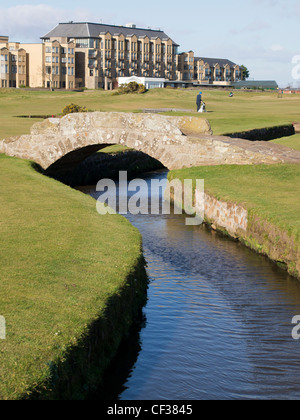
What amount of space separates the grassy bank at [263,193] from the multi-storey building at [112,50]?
146m

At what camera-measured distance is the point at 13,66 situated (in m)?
160

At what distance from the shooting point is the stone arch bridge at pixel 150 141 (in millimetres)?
27297

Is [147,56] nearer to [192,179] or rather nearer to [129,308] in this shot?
[192,179]

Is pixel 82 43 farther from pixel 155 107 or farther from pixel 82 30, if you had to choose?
pixel 155 107

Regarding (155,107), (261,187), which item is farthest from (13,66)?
(261,187)

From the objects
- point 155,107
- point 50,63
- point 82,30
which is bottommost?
point 155,107

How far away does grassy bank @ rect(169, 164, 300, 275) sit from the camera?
16688 millimetres

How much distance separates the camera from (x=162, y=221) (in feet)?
76.2

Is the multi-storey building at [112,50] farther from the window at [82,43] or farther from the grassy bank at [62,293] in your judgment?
the grassy bank at [62,293]

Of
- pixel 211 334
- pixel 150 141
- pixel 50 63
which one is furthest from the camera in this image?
pixel 50 63

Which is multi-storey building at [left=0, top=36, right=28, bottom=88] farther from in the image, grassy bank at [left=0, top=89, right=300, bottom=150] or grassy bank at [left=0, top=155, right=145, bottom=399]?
grassy bank at [left=0, top=155, right=145, bottom=399]

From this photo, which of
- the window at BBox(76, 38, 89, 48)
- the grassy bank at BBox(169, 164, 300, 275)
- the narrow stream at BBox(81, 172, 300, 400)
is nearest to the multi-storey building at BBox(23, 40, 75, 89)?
the window at BBox(76, 38, 89, 48)

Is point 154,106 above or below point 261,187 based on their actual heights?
above

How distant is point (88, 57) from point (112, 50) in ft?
32.0
